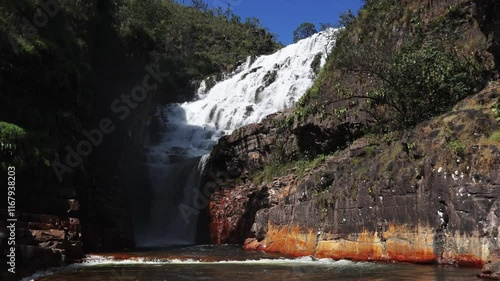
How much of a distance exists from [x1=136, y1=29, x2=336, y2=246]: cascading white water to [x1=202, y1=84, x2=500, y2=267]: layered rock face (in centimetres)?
1266

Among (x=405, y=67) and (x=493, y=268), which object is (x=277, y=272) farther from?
(x=405, y=67)

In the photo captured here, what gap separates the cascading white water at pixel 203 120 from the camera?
33969 mm

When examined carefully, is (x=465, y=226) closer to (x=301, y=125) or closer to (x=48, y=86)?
(x=301, y=125)

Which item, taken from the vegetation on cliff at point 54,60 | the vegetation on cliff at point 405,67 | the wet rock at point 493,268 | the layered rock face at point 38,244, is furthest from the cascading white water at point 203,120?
the wet rock at point 493,268

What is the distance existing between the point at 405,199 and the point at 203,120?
3315cm

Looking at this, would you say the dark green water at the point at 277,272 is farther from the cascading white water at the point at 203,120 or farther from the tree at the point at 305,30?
the tree at the point at 305,30

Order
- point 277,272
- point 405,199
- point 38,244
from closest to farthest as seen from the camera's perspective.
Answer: point 277,272 → point 405,199 → point 38,244

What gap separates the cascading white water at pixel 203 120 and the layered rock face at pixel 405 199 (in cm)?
1266

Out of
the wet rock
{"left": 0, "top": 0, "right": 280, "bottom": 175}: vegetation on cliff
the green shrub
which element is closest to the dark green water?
the wet rock

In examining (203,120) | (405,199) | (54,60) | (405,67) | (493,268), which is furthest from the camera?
(203,120)

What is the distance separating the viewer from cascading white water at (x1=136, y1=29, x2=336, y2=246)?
1337 inches

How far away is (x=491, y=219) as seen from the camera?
1102 cm

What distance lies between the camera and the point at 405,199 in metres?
13.8

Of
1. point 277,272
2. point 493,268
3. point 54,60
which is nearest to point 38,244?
point 277,272
